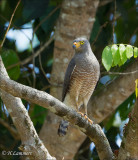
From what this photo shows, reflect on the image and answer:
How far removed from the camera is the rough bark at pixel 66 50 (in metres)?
5.67

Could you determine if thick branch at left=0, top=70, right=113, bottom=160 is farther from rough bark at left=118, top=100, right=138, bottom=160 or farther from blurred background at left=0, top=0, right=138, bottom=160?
blurred background at left=0, top=0, right=138, bottom=160

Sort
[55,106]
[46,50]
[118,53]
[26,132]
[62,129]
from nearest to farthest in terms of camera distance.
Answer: [55,106]
[118,53]
[26,132]
[62,129]
[46,50]

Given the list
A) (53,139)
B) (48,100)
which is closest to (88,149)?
(53,139)

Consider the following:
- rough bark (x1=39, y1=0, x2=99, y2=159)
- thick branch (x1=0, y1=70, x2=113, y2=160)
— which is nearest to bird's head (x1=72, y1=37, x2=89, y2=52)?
rough bark (x1=39, y1=0, x2=99, y2=159)

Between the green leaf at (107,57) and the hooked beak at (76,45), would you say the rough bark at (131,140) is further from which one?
the hooked beak at (76,45)

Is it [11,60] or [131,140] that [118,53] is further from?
[11,60]

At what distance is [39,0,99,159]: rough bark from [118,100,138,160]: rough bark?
216cm

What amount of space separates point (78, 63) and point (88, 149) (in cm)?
246

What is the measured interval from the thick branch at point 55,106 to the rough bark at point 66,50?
5.73ft

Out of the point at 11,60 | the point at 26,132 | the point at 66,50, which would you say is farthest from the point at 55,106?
the point at 11,60

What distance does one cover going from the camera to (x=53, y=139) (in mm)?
5688

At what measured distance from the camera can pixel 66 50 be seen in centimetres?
580

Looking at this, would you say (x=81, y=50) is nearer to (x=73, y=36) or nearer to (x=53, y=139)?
(x=73, y=36)

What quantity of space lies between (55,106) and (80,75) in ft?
6.13
